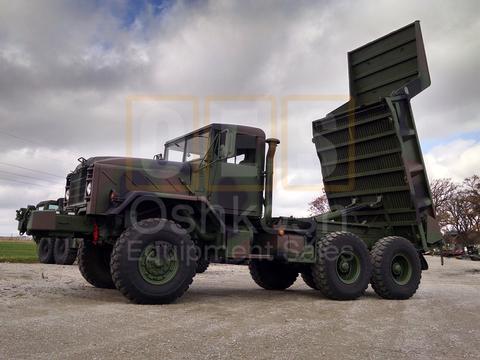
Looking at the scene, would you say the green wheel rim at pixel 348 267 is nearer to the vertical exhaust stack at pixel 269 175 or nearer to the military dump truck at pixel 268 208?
the military dump truck at pixel 268 208

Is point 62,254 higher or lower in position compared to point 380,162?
lower

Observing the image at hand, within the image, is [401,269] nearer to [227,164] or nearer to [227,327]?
[227,164]

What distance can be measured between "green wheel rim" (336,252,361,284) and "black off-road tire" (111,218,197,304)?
3011mm

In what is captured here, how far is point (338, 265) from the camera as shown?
29.5 ft

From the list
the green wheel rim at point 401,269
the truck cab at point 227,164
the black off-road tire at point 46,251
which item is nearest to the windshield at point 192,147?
the truck cab at point 227,164

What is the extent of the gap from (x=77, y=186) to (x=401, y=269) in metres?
6.35

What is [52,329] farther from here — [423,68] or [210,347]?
[423,68]

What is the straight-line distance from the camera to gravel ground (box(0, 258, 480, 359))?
174 inches

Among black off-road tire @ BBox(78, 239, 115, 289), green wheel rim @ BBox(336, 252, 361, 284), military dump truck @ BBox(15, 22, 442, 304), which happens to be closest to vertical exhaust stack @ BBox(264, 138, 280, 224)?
military dump truck @ BBox(15, 22, 442, 304)

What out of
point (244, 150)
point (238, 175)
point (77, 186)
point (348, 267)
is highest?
point (244, 150)

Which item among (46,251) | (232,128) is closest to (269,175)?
(232,128)

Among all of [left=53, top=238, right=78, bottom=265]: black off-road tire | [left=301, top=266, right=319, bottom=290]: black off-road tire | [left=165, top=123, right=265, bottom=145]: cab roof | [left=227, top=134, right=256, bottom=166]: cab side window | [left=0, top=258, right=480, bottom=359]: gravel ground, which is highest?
[left=165, top=123, right=265, bottom=145]: cab roof

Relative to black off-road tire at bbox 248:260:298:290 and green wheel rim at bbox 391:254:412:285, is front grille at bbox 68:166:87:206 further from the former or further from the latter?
green wheel rim at bbox 391:254:412:285

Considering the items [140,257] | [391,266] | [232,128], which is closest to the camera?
[140,257]
